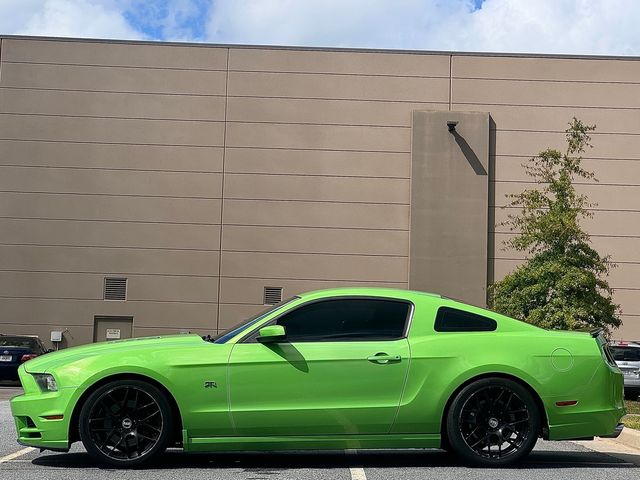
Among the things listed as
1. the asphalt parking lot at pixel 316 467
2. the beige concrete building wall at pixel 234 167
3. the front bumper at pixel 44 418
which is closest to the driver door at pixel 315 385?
the asphalt parking lot at pixel 316 467

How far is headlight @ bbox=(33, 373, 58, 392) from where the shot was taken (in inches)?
297

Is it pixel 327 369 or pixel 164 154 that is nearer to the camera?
pixel 327 369

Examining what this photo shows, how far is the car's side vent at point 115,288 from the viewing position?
106 ft

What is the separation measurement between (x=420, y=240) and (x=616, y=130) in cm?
794

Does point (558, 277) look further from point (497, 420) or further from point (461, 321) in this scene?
point (497, 420)

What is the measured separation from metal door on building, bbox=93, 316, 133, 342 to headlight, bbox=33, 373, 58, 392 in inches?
986

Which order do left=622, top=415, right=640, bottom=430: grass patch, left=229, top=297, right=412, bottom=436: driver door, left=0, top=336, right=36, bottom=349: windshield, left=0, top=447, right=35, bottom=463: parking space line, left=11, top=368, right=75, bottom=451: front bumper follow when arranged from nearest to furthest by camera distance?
left=11, top=368, right=75, bottom=451: front bumper < left=229, top=297, right=412, bottom=436: driver door < left=0, top=447, right=35, bottom=463: parking space line < left=622, top=415, right=640, bottom=430: grass patch < left=0, top=336, right=36, bottom=349: windshield

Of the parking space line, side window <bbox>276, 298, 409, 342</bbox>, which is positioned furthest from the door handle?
the parking space line

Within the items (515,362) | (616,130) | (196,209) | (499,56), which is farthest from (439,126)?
(515,362)

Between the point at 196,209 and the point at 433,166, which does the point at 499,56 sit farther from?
the point at 196,209

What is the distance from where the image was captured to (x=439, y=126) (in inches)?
1271

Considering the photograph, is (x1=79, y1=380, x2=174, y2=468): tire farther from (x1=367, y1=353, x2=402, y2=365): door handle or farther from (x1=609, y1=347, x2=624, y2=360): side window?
(x1=609, y1=347, x2=624, y2=360): side window

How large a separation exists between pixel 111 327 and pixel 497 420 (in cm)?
2629

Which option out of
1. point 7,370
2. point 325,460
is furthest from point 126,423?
point 7,370
